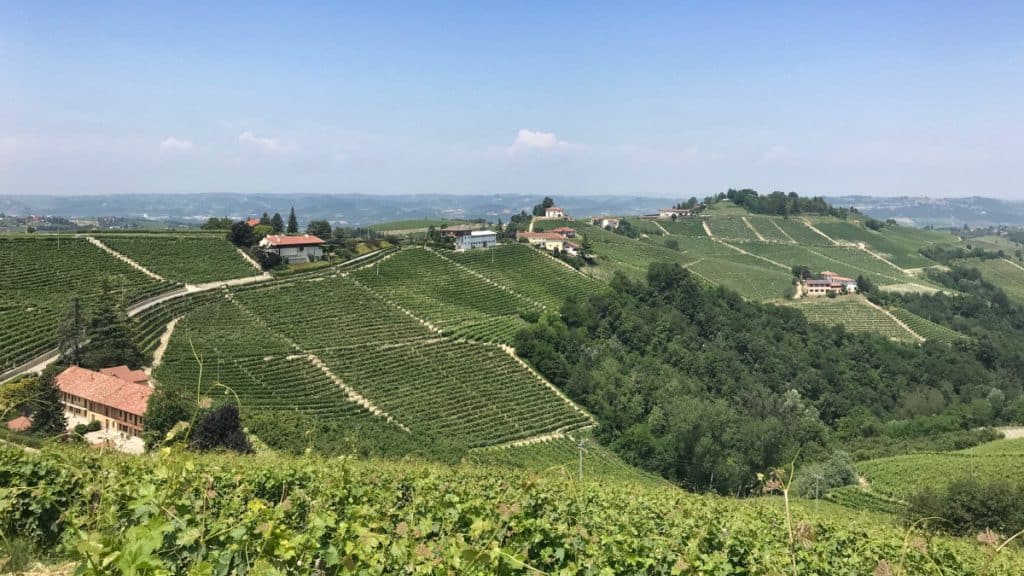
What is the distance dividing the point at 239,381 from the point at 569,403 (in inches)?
707

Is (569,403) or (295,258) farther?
(295,258)

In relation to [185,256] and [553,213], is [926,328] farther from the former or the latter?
[185,256]

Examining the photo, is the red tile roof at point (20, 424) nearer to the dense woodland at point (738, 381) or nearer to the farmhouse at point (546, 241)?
the dense woodland at point (738, 381)

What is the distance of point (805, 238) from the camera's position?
105750 millimetres

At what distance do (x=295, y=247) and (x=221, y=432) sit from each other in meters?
33.7

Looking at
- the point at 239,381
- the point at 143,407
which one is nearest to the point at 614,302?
the point at 239,381

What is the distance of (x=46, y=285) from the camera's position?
33.6m

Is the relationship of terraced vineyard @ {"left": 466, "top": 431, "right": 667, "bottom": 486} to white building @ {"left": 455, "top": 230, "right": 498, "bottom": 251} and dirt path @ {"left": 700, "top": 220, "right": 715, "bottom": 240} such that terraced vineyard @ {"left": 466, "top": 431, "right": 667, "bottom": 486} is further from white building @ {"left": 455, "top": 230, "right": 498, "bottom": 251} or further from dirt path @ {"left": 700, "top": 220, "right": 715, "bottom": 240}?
dirt path @ {"left": 700, "top": 220, "right": 715, "bottom": 240}

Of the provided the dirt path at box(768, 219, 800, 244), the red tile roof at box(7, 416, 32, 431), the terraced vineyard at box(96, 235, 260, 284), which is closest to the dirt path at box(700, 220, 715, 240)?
the dirt path at box(768, 219, 800, 244)

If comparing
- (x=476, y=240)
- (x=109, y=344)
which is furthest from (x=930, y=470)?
(x=476, y=240)

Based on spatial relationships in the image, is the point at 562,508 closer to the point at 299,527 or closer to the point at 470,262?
the point at 299,527

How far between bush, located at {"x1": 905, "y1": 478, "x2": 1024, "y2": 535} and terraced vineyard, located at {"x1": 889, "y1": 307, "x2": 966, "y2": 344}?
4586cm

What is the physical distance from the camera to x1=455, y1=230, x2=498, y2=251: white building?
63581 millimetres

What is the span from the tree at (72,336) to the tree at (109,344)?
30 cm
